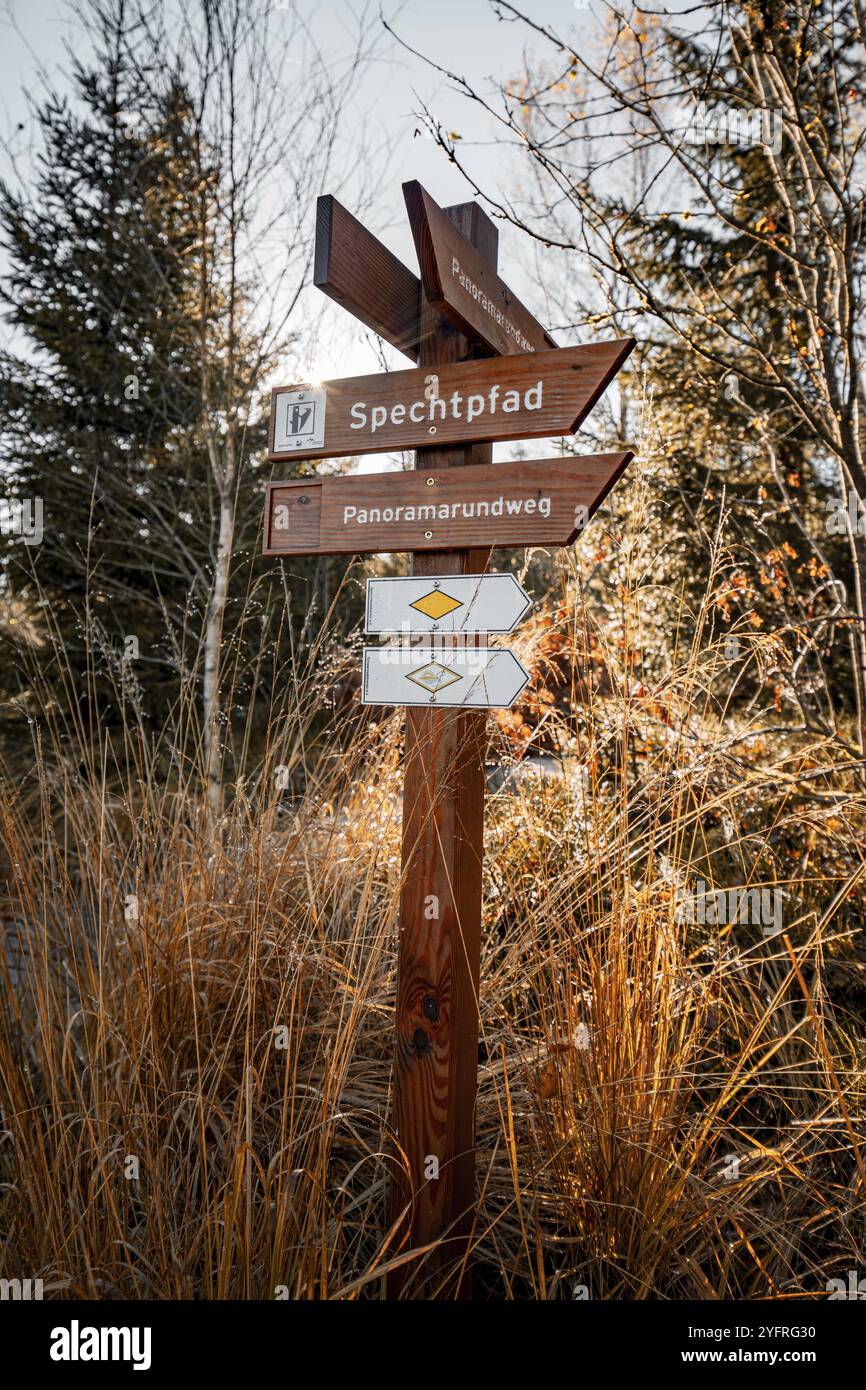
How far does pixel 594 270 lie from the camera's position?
8.92ft

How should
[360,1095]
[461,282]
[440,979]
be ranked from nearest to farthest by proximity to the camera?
[440,979] → [461,282] → [360,1095]

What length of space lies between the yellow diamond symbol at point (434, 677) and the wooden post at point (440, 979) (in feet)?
0.23

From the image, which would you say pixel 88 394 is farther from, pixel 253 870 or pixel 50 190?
pixel 253 870

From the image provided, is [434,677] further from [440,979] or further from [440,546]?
[440,979]

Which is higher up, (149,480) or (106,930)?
(149,480)

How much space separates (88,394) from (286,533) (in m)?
7.09

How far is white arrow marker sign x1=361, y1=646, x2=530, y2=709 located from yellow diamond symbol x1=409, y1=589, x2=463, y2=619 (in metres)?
0.08

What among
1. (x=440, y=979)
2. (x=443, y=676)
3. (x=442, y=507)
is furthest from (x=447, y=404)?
(x=440, y=979)

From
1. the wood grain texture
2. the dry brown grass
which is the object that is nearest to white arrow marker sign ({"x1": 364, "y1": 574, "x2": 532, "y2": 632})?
the dry brown grass

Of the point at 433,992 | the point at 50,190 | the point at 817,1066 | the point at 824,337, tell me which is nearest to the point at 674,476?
the point at 824,337

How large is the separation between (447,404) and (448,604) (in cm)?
45

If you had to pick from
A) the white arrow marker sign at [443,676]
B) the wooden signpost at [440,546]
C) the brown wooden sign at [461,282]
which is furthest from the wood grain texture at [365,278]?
the white arrow marker sign at [443,676]

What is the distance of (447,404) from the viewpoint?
1.92 metres
